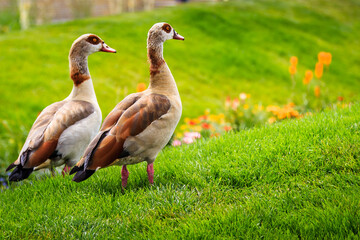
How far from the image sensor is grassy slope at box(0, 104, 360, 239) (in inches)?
123

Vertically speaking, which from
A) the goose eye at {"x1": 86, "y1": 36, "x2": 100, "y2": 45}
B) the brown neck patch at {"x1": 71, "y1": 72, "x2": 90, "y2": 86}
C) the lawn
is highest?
the goose eye at {"x1": 86, "y1": 36, "x2": 100, "y2": 45}

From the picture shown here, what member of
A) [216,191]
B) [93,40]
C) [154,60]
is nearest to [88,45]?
[93,40]

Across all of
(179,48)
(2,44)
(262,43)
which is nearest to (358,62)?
(262,43)

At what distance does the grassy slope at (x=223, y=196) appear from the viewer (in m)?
3.13

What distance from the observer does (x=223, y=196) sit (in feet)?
12.1

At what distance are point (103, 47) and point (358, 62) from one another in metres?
15.5

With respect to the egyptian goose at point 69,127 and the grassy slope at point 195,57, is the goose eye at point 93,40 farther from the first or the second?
the grassy slope at point 195,57

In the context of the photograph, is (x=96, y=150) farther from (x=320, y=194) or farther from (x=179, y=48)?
(x=179, y=48)

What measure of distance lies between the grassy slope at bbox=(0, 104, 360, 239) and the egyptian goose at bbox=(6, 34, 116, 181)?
0.36 m

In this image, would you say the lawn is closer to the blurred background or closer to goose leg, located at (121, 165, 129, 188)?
goose leg, located at (121, 165, 129, 188)

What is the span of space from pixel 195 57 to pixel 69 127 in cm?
1073

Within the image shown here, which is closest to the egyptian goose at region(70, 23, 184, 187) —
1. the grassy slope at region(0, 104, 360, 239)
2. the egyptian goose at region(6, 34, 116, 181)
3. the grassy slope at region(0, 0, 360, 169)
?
the grassy slope at region(0, 104, 360, 239)

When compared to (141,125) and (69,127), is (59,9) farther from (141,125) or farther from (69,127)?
(141,125)

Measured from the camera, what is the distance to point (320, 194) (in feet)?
11.1
